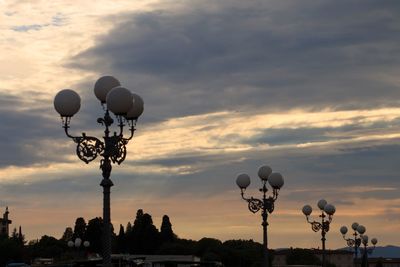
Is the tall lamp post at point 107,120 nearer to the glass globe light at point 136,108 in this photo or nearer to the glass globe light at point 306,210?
the glass globe light at point 136,108

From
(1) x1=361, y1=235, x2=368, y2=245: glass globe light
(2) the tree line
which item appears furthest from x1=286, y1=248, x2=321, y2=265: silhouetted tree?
(1) x1=361, y1=235, x2=368, y2=245: glass globe light

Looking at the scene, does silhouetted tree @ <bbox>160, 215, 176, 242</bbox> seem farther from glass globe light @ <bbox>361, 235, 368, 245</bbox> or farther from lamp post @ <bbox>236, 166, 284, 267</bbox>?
lamp post @ <bbox>236, 166, 284, 267</bbox>

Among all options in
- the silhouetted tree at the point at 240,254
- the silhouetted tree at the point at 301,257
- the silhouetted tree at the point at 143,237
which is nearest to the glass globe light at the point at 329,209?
the silhouetted tree at the point at 240,254

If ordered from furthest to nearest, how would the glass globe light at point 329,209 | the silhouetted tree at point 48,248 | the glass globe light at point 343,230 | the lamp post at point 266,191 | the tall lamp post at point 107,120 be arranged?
the silhouetted tree at point 48,248, the glass globe light at point 343,230, the glass globe light at point 329,209, the lamp post at point 266,191, the tall lamp post at point 107,120

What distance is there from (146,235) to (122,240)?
32.6 ft

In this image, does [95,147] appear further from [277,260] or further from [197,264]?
[277,260]

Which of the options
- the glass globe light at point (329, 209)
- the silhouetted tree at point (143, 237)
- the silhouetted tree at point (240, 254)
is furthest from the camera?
the silhouetted tree at point (143, 237)

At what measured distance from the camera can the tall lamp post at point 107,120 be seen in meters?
17.4

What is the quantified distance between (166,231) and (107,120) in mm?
125907

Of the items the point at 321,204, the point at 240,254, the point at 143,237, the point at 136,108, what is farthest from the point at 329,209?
the point at 143,237

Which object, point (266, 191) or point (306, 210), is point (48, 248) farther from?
point (266, 191)

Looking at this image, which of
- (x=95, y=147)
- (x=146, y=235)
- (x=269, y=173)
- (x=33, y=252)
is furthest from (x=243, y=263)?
(x=95, y=147)

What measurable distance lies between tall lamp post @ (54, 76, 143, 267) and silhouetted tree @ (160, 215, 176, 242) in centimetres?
12164

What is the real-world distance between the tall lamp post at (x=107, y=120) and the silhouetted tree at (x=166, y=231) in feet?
399
